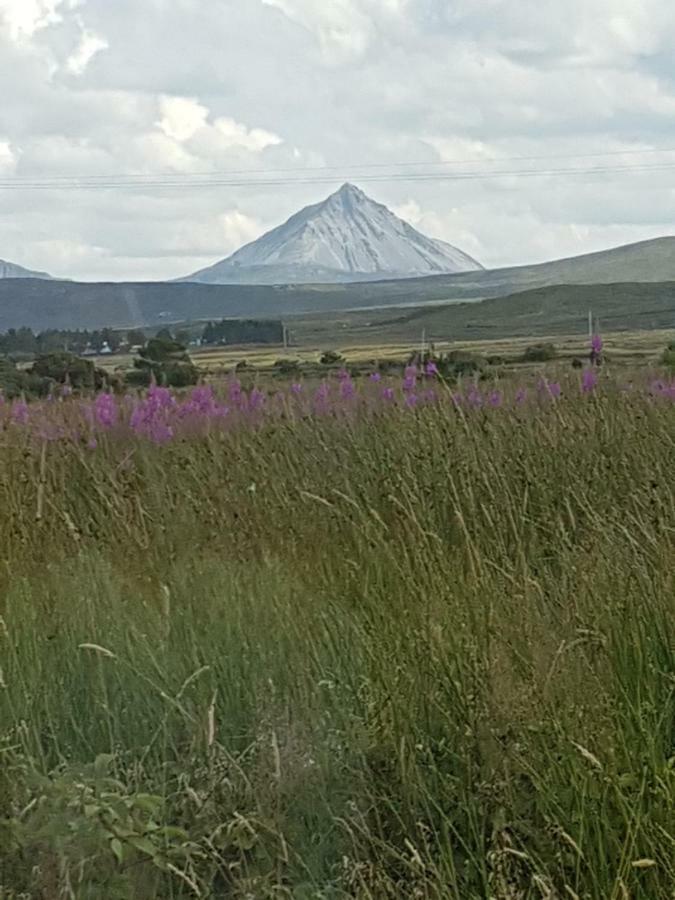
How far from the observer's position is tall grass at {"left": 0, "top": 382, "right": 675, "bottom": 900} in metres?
2.41

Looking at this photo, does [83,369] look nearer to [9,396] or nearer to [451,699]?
[9,396]

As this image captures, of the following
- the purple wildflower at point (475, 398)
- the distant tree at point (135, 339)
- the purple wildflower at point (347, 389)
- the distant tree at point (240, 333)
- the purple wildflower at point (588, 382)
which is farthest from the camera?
the distant tree at point (240, 333)

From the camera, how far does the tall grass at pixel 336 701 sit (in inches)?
94.7

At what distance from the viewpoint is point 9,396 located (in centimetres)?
865

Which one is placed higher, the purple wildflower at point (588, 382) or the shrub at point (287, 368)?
the shrub at point (287, 368)

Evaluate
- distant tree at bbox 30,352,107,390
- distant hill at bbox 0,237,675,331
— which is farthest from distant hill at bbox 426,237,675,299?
distant tree at bbox 30,352,107,390

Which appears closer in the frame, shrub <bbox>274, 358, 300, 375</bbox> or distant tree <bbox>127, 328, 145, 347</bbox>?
shrub <bbox>274, 358, 300, 375</bbox>

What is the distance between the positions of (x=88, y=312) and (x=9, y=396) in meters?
53.8

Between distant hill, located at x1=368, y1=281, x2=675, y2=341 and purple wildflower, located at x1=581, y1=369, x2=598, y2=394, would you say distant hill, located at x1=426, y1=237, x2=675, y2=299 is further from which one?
purple wildflower, located at x1=581, y1=369, x2=598, y2=394

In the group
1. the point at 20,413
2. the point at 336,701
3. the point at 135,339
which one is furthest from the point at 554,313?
the point at 336,701

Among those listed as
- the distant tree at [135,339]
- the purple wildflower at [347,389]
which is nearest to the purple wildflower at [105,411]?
the purple wildflower at [347,389]

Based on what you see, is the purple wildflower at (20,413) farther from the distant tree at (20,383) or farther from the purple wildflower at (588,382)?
the purple wildflower at (588,382)

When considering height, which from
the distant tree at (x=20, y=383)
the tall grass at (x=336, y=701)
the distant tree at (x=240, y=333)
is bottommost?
the tall grass at (x=336, y=701)

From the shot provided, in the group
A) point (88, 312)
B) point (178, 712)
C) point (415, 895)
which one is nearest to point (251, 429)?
point (178, 712)
